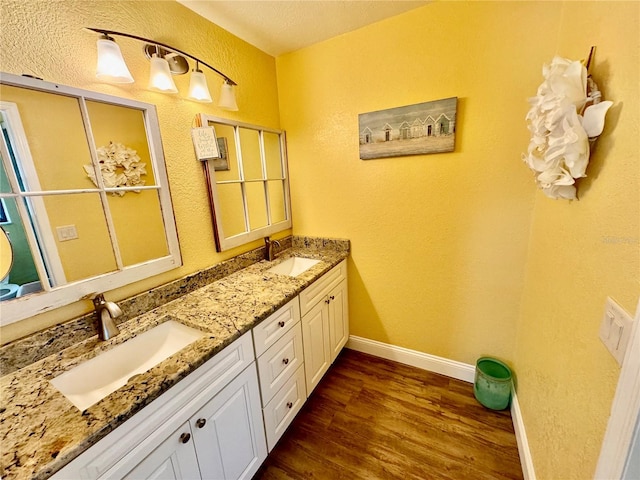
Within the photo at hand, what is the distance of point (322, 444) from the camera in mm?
1407

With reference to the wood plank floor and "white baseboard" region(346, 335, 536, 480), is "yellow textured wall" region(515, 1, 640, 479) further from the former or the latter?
the wood plank floor

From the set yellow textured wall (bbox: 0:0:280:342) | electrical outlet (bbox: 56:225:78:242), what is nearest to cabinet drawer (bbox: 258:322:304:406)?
yellow textured wall (bbox: 0:0:280:342)

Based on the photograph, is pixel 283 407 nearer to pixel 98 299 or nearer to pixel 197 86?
pixel 98 299

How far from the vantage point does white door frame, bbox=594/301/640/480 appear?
1.70 feet

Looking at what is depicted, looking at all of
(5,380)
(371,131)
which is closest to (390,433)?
(5,380)

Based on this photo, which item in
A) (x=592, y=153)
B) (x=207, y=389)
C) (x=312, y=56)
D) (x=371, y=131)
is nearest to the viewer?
(x=592, y=153)

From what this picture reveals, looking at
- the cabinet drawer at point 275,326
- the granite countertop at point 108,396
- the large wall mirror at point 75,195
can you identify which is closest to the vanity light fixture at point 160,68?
the large wall mirror at point 75,195

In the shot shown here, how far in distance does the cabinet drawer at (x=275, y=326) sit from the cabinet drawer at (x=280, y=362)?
1.3 inches

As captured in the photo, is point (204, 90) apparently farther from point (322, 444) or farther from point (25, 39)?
point (322, 444)

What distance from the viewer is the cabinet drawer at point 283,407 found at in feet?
4.09

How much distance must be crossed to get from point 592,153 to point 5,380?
2.01m

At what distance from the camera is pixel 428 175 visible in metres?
1.59

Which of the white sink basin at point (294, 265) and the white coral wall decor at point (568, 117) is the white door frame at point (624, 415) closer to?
the white coral wall decor at point (568, 117)

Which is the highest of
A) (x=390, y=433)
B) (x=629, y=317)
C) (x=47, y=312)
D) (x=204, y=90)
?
(x=204, y=90)
